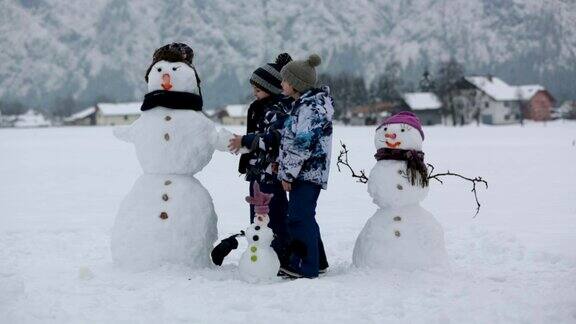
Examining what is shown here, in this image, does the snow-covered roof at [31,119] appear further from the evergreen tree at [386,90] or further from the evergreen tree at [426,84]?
the evergreen tree at [426,84]

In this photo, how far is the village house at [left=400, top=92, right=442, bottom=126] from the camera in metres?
73.0

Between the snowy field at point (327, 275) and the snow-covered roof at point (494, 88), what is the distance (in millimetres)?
66435

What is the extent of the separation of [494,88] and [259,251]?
77.5 meters

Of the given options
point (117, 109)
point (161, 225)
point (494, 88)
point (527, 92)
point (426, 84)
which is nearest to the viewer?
point (161, 225)

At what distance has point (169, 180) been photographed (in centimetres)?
543

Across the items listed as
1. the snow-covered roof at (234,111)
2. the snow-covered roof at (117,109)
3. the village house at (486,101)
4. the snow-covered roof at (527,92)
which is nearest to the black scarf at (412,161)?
the village house at (486,101)

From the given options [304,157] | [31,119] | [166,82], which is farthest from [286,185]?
[31,119]

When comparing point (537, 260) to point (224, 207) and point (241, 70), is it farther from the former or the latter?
point (241, 70)

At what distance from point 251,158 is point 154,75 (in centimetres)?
105

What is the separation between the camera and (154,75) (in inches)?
217

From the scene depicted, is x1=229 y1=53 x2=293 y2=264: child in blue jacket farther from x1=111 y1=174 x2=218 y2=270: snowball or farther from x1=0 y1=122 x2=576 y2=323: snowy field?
x1=0 y1=122 x2=576 y2=323: snowy field

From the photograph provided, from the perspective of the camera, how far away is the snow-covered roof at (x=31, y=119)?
104m

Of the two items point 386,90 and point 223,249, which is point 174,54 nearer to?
point 223,249

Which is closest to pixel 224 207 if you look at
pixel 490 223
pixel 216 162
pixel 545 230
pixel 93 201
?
pixel 93 201
